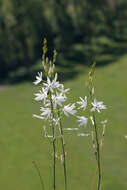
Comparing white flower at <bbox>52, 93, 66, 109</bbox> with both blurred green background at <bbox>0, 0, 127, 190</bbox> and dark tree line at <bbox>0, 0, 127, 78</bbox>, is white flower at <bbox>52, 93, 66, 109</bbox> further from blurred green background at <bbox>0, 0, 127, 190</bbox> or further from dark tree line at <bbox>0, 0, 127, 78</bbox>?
dark tree line at <bbox>0, 0, 127, 78</bbox>

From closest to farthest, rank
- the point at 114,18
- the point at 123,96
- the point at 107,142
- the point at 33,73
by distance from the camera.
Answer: the point at 107,142 → the point at 123,96 → the point at 33,73 → the point at 114,18

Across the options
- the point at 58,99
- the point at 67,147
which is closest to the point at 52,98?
the point at 58,99

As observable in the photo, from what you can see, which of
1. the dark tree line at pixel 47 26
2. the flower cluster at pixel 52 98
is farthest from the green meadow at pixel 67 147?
the flower cluster at pixel 52 98

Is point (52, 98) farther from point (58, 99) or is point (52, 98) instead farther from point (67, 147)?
point (67, 147)

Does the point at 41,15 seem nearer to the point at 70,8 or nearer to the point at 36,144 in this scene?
the point at 70,8

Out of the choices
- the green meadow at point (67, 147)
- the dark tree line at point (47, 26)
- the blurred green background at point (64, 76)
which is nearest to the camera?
the green meadow at point (67, 147)

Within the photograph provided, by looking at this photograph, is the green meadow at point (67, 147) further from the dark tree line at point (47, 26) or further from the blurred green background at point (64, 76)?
the dark tree line at point (47, 26)

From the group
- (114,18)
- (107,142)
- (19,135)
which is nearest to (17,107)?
(19,135)

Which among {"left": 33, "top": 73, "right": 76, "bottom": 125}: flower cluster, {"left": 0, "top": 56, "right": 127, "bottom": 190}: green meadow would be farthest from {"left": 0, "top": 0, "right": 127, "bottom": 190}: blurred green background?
{"left": 33, "top": 73, "right": 76, "bottom": 125}: flower cluster

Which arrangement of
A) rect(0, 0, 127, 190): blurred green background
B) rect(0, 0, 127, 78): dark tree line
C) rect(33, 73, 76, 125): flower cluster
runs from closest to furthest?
rect(33, 73, 76, 125): flower cluster
rect(0, 0, 127, 190): blurred green background
rect(0, 0, 127, 78): dark tree line
